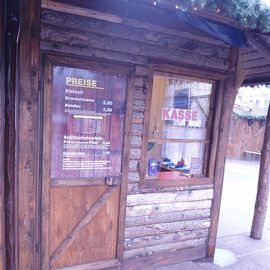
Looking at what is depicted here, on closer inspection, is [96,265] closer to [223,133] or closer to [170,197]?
[170,197]

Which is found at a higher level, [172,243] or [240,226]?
[172,243]

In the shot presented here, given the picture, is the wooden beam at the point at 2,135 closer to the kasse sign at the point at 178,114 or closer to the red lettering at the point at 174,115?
the kasse sign at the point at 178,114

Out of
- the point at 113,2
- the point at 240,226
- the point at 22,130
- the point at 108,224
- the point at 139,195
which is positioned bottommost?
the point at 240,226

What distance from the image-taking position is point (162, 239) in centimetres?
341

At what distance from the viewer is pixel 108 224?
3.06m

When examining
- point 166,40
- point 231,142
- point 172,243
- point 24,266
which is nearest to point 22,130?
point 24,266

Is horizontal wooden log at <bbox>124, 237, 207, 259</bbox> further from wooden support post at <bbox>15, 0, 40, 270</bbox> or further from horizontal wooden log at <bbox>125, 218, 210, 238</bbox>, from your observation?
wooden support post at <bbox>15, 0, 40, 270</bbox>

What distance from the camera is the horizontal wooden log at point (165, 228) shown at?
321cm

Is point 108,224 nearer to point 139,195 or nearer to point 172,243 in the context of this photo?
point 139,195

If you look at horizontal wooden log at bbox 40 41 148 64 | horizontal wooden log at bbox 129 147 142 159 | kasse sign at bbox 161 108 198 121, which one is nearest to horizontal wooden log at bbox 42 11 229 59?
horizontal wooden log at bbox 40 41 148 64

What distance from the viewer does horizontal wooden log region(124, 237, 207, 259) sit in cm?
324

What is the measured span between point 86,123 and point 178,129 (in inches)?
50.4

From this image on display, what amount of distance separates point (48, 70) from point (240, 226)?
436 centimetres

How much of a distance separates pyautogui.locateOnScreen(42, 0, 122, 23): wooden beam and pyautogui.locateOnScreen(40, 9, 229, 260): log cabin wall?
62 millimetres
